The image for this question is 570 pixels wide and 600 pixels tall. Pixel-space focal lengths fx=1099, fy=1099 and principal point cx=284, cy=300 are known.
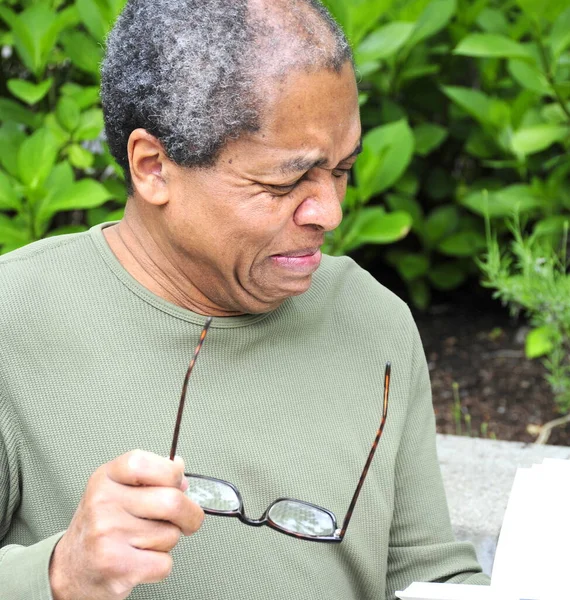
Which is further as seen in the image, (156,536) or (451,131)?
(451,131)

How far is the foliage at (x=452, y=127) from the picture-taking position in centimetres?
368

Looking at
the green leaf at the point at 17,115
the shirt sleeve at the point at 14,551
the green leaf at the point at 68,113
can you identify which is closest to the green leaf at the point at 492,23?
the green leaf at the point at 68,113

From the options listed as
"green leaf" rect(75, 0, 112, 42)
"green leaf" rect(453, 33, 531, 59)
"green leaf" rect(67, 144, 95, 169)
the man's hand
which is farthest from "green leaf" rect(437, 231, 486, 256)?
the man's hand

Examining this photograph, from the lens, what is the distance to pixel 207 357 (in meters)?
2.08

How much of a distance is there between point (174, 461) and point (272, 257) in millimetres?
589

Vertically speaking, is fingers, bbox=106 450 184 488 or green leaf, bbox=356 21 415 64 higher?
fingers, bbox=106 450 184 488

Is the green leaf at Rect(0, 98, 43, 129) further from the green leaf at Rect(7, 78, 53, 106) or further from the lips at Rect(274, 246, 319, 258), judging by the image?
the lips at Rect(274, 246, 319, 258)

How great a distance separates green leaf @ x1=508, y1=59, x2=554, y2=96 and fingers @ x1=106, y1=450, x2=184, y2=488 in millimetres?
2593

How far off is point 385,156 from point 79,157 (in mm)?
1018

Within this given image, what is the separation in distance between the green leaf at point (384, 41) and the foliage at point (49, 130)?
82 cm

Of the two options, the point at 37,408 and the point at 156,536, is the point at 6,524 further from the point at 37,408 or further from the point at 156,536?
the point at 156,536

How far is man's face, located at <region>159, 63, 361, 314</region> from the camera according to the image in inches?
73.5

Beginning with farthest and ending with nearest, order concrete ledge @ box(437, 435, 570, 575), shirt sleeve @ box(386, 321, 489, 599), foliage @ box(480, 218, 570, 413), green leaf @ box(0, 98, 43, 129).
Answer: green leaf @ box(0, 98, 43, 129), foliage @ box(480, 218, 570, 413), concrete ledge @ box(437, 435, 570, 575), shirt sleeve @ box(386, 321, 489, 599)

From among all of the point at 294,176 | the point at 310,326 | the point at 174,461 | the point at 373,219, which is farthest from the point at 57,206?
the point at 174,461
